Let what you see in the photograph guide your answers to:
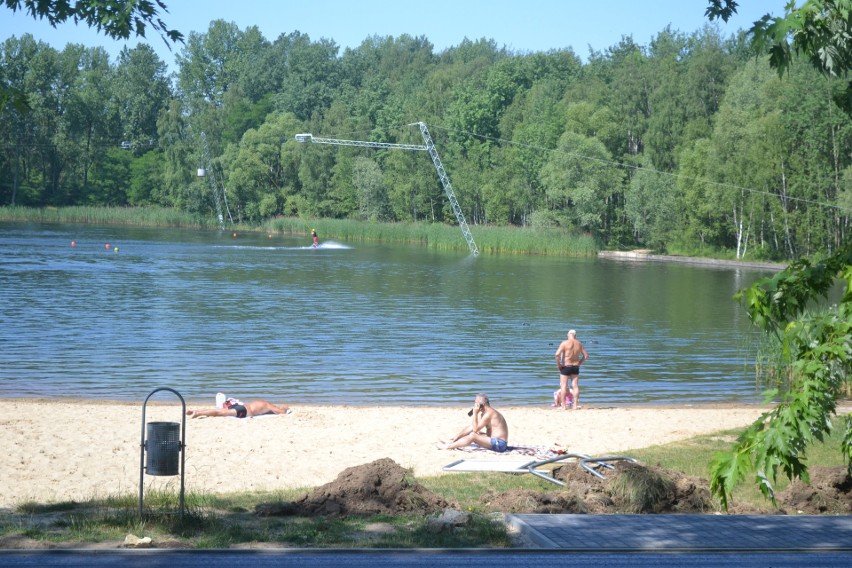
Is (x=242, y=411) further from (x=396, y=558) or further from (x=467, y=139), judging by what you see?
(x=467, y=139)

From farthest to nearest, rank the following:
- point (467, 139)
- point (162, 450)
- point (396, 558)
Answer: point (467, 139) < point (162, 450) < point (396, 558)

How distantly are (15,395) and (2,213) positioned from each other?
93257 mm

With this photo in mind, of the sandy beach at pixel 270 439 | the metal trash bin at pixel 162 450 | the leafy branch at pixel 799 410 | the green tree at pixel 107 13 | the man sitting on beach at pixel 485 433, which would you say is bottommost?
the sandy beach at pixel 270 439

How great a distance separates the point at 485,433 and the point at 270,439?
3.10 m

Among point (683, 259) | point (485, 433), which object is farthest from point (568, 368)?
point (683, 259)

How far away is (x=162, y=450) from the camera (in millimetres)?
9078

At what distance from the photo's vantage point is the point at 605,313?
122 feet

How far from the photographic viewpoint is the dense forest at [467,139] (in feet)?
223

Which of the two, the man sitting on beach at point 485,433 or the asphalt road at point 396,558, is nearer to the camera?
the asphalt road at point 396,558

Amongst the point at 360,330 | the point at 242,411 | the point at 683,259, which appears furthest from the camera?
the point at 683,259

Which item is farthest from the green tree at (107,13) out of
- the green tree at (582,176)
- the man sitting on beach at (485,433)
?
the green tree at (582,176)

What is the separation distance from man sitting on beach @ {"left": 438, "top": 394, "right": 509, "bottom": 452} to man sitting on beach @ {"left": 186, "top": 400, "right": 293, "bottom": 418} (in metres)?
3.75

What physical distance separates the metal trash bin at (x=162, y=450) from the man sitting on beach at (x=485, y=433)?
613 cm

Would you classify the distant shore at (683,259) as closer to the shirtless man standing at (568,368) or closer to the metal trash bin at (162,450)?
the shirtless man standing at (568,368)
